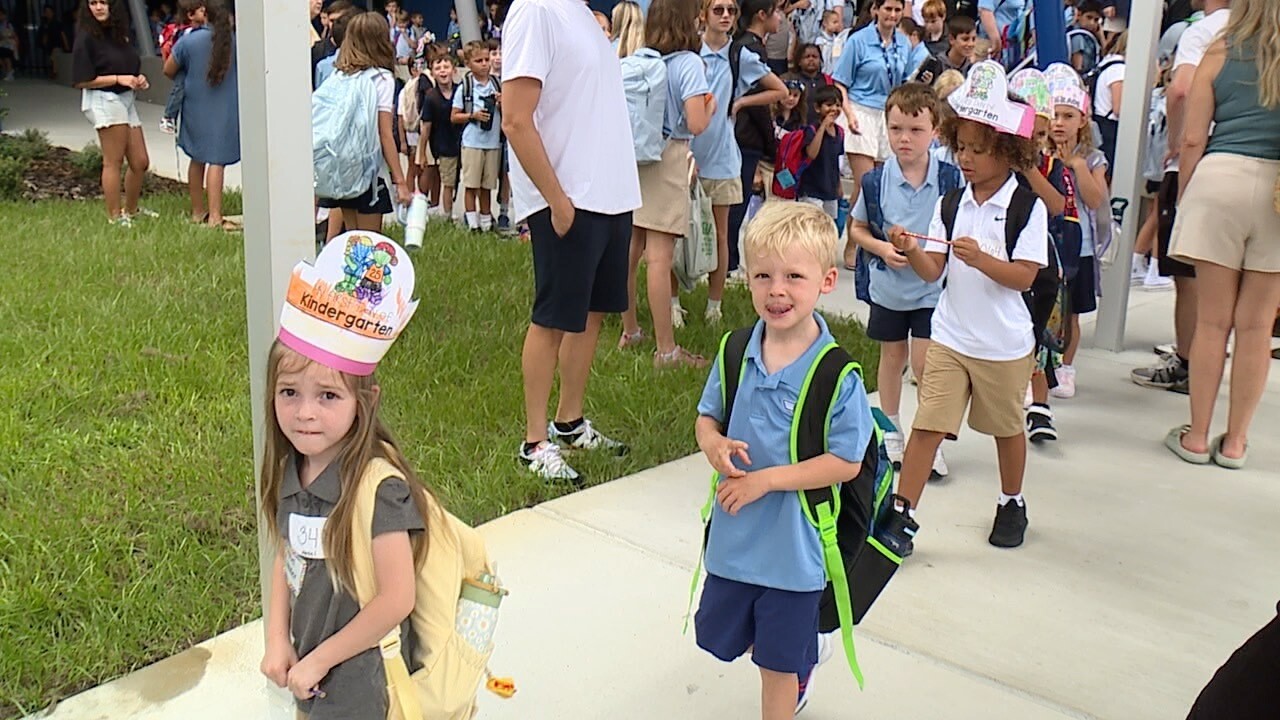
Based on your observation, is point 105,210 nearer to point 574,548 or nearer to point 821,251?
point 574,548

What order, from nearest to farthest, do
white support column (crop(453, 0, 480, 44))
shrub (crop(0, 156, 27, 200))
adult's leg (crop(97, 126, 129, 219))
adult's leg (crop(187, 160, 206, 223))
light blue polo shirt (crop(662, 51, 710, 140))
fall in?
light blue polo shirt (crop(662, 51, 710, 140)) < adult's leg (crop(97, 126, 129, 219)) < adult's leg (crop(187, 160, 206, 223)) < shrub (crop(0, 156, 27, 200)) < white support column (crop(453, 0, 480, 44))

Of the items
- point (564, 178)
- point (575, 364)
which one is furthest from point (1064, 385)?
point (564, 178)

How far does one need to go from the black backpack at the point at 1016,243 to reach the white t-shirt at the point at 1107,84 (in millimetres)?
3456

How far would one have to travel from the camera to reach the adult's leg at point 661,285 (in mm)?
6141

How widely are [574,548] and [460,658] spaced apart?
181cm

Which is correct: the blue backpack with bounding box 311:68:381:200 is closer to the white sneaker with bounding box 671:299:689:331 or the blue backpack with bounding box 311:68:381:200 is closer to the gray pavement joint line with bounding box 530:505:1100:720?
the white sneaker with bounding box 671:299:689:331

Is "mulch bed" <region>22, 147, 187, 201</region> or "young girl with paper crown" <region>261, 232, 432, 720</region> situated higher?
"young girl with paper crown" <region>261, 232, 432, 720</region>

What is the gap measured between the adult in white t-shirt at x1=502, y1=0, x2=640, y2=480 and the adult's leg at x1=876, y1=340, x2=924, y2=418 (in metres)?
1.15

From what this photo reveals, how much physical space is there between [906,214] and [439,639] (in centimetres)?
301

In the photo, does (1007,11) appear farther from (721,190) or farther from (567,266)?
(567,266)

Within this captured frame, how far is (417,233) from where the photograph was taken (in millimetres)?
3389

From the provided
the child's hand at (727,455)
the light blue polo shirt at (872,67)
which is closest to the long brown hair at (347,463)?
the child's hand at (727,455)

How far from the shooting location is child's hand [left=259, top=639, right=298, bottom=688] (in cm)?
219

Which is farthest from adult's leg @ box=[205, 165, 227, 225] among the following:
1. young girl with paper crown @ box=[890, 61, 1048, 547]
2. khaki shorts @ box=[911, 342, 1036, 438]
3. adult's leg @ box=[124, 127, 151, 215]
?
khaki shorts @ box=[911, 342, 1036, 438]
